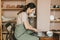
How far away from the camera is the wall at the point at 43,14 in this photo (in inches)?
191

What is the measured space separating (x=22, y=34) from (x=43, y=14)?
1136 millimetres

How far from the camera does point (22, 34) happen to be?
4.06 meters

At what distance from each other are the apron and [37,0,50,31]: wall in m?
0.84

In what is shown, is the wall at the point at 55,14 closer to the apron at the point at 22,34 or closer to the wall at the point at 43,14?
the wall at the point at 43,14

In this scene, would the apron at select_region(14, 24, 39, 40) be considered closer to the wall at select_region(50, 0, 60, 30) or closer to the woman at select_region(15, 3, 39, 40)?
the woman at select_region(15, 3, 39, 40)

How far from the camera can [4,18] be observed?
5.10 meters

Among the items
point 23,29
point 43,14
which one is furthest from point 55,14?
point 23,29

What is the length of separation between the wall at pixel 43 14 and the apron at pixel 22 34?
84 centimetres

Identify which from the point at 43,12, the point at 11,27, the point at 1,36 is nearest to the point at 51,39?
the point at 43,12

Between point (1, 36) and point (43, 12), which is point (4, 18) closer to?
point (1, 36)

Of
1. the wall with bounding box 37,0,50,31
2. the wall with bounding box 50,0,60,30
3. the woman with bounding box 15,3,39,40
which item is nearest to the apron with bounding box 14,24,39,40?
the woman with bounding box 15,3,39,40

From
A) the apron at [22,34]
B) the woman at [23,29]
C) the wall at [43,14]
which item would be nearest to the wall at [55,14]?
the wall at [43,14]

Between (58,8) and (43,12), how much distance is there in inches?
22.5

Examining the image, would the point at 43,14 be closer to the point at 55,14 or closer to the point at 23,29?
the point at 55,14
